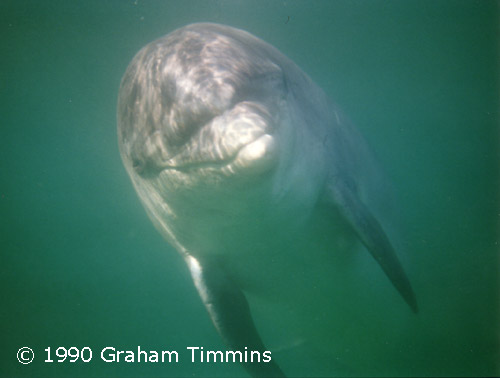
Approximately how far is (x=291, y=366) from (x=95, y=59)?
21302 millimetres

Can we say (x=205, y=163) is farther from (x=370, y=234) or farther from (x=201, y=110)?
(x=370, y=234)

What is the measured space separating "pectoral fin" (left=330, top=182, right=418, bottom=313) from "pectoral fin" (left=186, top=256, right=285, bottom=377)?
181 cm

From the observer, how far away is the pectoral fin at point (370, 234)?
438cm

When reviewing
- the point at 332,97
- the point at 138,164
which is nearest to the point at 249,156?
the point at 138,164

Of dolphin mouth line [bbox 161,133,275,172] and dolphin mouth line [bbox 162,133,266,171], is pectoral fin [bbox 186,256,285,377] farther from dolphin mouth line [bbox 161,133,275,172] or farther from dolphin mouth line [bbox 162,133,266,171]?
dolphin mouth line [bbox 161,133,275,172]

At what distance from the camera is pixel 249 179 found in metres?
3.04

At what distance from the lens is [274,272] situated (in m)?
4.93

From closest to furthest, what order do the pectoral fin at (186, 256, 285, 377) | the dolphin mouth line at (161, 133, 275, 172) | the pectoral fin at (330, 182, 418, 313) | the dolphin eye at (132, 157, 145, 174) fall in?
the dolphin mouth line at (161, 133, 275, 172) < the dolphin eye at (132, 157, 145, 174) < the pectoral fin at (330, 182, 418, 313) < the pectoral fin at (186, 256, 285, 377)

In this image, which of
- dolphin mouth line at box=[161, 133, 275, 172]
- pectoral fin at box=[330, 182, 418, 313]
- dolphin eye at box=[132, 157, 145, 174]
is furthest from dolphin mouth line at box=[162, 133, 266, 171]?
pectoral fin at box=[330, 182, 418, 313]

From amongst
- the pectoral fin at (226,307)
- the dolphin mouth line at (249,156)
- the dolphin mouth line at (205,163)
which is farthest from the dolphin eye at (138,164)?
the pectoral fin at (226,307)

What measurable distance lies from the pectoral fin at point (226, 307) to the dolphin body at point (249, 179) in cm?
1

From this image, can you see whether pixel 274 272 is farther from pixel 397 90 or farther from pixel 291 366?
pixel 397 90

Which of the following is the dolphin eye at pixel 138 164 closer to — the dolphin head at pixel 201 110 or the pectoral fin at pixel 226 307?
the dolphin head at pixel 201 110

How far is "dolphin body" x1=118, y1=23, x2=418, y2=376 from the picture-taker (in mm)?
3059
